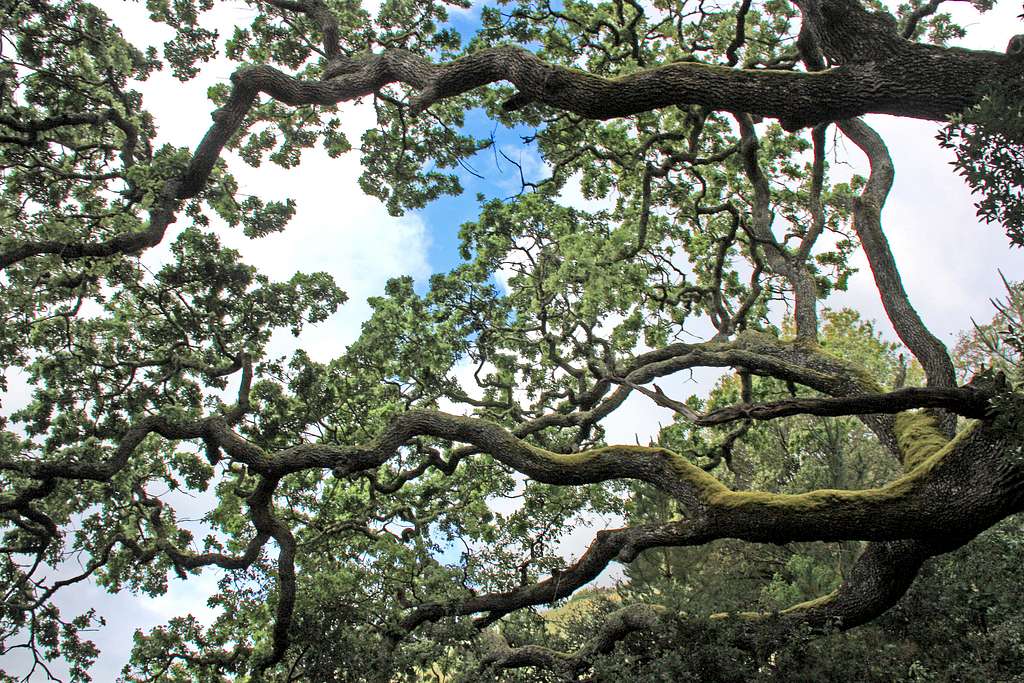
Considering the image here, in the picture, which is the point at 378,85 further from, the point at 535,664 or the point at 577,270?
the point at 535,664

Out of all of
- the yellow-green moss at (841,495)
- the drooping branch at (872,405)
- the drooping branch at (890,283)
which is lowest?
the yellow-green moss at (841,495)

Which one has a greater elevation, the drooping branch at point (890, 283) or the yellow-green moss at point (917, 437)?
the drooping branch at point (890, 283)

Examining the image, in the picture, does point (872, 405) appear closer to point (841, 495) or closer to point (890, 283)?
point (841, 495)

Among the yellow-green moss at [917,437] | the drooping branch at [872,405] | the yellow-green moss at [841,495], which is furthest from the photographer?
the yellow-green moss at [917,437]

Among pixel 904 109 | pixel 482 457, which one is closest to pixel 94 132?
pixel 482 457

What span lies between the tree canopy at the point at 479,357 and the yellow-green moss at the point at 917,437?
4 cm

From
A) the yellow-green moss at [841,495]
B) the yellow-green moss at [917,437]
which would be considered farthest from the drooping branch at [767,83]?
the yellow-green moss at [917,437]

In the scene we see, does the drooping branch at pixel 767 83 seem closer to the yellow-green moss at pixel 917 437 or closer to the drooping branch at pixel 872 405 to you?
the drooping branch at pixel 872 405

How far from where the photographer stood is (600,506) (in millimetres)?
12336

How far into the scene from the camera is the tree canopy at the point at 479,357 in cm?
678

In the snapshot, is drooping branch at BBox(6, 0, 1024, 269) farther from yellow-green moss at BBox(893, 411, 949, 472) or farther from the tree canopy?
yellow-green moss at BBox(893, 411, 949, 472)

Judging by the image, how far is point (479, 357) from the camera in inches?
522

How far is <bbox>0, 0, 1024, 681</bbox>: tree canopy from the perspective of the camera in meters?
6.78

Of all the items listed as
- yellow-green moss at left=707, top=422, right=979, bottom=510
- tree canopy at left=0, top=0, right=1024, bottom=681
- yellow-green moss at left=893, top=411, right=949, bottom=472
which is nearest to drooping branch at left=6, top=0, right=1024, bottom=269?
tree canopy at left=0, top=0, right=1024, bottom=681
